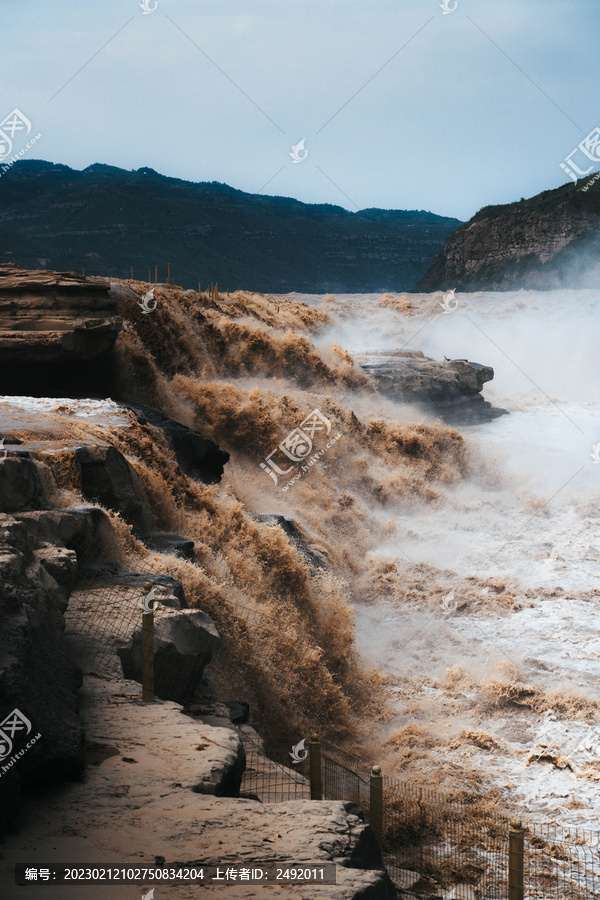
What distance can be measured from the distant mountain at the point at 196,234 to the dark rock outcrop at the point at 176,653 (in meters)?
63.8

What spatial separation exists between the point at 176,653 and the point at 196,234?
9181 cm

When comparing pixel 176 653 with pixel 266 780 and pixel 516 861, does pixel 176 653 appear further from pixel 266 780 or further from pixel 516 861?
pixel 516 861

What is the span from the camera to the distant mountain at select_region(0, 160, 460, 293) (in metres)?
77.9

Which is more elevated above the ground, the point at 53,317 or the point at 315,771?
the point at 53,317

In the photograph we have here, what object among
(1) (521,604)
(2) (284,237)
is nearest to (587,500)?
(1) (521,604)

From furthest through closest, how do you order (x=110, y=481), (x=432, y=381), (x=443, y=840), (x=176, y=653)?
(x=432, y=381), (x=110, y=481), (x=443, y=840), (x=176, y=653)

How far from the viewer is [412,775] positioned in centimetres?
802

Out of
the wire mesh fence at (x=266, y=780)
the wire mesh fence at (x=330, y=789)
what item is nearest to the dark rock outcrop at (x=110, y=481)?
the wire mesh fence at (x=330, y=789)

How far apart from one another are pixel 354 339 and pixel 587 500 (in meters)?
13.0

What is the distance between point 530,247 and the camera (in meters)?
61.7

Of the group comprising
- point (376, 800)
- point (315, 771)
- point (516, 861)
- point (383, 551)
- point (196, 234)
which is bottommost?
point (516, 861)

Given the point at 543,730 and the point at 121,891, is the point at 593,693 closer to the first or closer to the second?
the point at 543,730

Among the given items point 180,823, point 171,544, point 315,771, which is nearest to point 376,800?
point 315,771

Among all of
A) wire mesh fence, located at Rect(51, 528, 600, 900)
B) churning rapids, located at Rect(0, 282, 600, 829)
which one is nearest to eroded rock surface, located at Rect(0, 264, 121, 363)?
churning rapids, located at Rect(0, 282, 600, 829)
